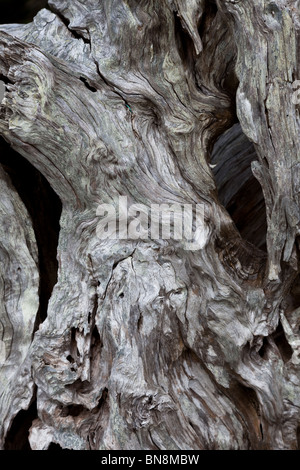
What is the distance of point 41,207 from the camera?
2.85 m

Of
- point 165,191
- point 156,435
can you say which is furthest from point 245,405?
point 165,191

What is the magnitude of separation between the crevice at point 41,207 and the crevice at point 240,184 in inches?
39.1

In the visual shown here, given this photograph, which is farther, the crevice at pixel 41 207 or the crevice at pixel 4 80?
the crevice at pixel 41 207

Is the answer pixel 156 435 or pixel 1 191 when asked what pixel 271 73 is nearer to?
pixel 1 191

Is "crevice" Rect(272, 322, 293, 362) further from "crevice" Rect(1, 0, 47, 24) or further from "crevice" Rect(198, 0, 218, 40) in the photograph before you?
"crevice" Rect(1, 0, 47, 24)

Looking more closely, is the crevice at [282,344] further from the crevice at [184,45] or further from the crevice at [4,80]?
the crevice at [4,80]

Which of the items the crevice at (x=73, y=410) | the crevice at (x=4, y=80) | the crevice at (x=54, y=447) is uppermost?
the crevice at (x=4, y=80)

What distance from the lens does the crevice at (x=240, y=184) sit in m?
3.23

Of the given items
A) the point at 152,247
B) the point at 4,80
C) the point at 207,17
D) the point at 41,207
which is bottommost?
the point at 152,247

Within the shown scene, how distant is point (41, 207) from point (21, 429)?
108cm

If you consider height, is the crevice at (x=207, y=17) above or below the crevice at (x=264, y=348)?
above

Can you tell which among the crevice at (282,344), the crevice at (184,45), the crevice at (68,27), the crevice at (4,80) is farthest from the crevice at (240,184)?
the crevice at (4,80)

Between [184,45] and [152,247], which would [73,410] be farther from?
[184,45]

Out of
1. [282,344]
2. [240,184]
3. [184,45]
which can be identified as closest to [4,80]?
[184,45]
